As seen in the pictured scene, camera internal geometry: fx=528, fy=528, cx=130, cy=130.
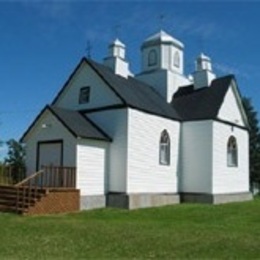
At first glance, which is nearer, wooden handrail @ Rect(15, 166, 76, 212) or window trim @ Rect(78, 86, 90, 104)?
wooden handrail @ Rect(15, 166, 76, 212)


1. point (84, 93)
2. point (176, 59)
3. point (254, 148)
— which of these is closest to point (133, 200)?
point (84, 93)

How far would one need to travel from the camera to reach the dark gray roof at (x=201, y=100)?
28.3m

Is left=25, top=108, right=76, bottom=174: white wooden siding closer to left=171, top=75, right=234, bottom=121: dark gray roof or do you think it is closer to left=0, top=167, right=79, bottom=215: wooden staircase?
left=0, top=167, right=79, bottom=215: wooden staircase

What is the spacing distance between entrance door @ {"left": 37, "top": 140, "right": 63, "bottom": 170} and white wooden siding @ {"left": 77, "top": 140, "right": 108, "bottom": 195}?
1127 millimetres

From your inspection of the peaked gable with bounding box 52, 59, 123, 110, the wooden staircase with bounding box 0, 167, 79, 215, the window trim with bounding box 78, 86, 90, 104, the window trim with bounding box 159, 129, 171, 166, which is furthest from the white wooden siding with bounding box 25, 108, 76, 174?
the window trim with bounding box 159, 129, 171, 166

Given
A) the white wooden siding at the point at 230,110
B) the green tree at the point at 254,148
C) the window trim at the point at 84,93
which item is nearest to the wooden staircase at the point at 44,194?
the window trim at the point at 84,93

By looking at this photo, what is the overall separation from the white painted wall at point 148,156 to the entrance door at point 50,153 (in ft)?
10.4

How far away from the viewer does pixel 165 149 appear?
2733cm

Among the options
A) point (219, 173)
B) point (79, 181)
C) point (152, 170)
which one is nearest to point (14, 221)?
point (79, 181)

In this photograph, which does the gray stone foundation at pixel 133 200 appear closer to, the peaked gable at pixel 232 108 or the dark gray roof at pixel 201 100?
the dark gray roof at pixel 201 100

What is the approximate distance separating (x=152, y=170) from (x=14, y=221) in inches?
Result: 378

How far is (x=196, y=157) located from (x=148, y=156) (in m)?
3.53

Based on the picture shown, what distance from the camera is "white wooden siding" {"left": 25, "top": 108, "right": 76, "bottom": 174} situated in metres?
23.5

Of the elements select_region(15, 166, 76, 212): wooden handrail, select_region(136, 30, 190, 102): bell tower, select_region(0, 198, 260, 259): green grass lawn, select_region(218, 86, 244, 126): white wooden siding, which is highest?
select_region(136, 30, 190, 102): bell tower
